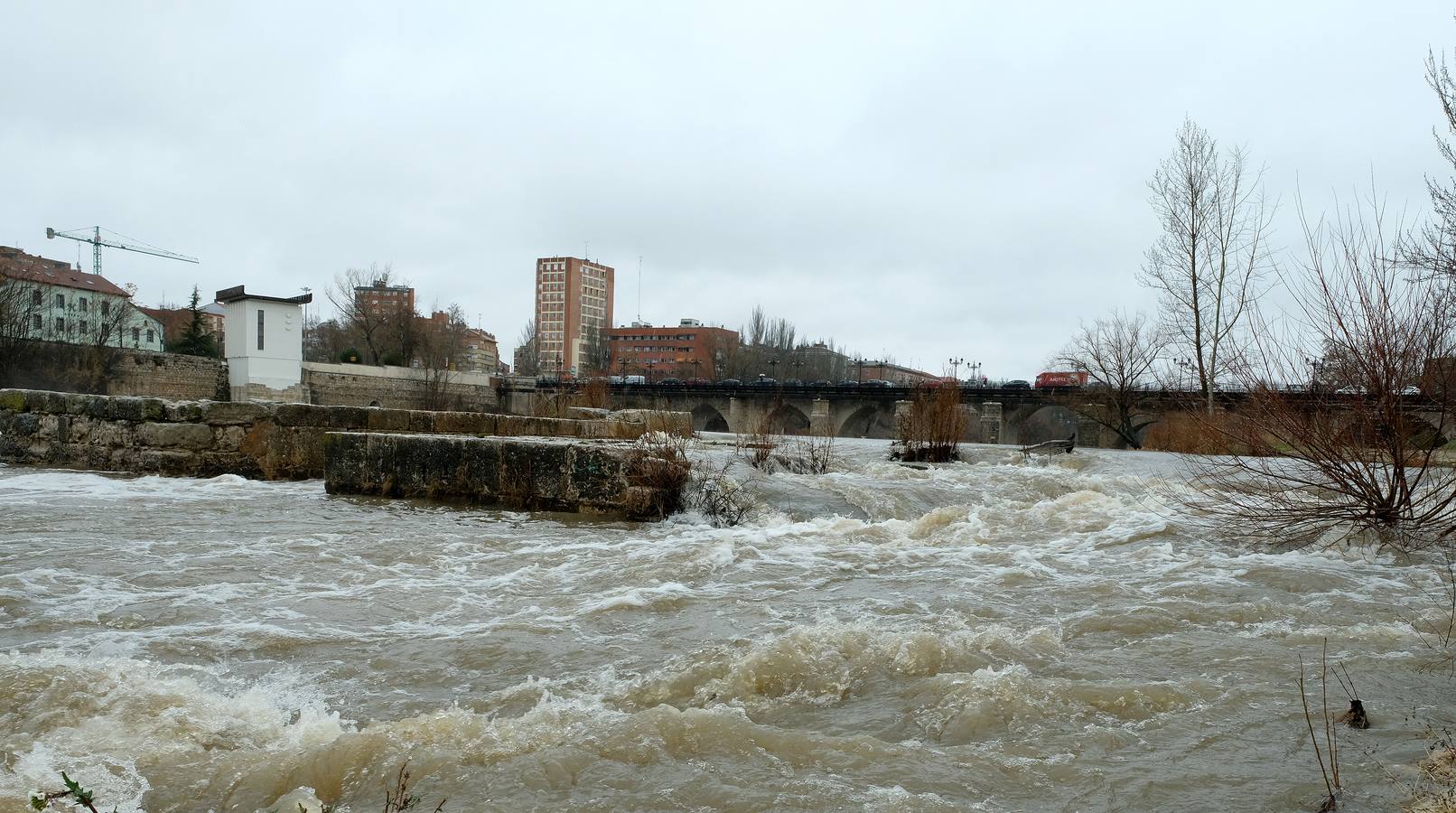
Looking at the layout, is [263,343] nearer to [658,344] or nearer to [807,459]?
[807,459]

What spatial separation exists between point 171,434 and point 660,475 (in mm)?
5971

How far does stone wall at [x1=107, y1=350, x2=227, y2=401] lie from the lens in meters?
33.2

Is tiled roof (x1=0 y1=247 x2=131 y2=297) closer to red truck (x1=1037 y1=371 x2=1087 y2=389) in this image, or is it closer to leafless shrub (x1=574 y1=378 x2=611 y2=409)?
leafless shrub (x1=574 y1=378 x2=611 y2=409)

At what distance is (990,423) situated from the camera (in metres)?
35.2

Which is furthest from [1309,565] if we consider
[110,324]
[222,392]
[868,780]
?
Answer: [110,324]

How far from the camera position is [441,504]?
8023mm

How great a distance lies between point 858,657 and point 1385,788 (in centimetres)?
178

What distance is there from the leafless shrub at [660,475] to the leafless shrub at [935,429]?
7249 mm

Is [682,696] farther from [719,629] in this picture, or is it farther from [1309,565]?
[1309,565]

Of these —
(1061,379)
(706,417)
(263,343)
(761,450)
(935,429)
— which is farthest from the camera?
(706,417)

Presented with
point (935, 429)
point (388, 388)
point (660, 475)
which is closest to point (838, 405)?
point (388, 388)

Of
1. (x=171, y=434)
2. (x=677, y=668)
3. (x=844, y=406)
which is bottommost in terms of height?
(x=677, y=668)

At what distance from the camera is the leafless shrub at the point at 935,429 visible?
46.5 feet

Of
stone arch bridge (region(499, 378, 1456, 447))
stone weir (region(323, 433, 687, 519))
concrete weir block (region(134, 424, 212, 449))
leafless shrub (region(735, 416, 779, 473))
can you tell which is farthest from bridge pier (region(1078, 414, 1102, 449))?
concrete weir block (region(134, 424, 212, 449))
